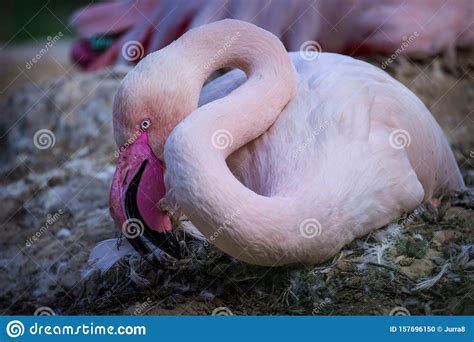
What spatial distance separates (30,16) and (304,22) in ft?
3.35

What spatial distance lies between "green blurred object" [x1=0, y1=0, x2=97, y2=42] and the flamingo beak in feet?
2.24

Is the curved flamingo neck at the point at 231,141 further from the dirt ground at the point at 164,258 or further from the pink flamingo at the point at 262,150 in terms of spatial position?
the dirt ground at the point at 164,258

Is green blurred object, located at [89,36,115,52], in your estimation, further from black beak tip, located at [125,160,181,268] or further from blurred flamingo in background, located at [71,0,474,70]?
black beak tip, located at [125,160,181,268]

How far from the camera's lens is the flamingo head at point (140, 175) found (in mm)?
2113

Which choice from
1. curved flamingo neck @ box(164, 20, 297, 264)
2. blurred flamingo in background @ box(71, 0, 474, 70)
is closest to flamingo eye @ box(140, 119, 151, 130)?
curved flamingo neck @ box(164, 20, 297, 264)

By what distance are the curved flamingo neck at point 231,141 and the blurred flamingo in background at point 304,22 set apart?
67cm

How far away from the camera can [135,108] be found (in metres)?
2.12

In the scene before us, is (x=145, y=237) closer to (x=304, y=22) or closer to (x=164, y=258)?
(x=164, y=258)

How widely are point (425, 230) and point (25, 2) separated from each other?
4.80 feet

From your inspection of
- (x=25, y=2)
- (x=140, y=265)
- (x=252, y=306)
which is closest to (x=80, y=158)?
(x=25, y=2)

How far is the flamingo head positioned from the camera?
6.93 feet

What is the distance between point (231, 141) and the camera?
208cm

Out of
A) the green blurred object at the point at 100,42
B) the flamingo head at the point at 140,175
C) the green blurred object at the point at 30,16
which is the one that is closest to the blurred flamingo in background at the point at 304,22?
the green blurred object at the point at 100,42

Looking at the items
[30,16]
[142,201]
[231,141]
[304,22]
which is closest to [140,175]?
[142,201]
